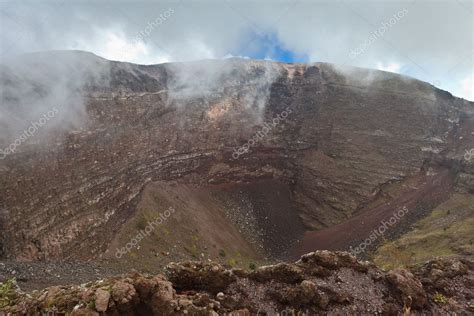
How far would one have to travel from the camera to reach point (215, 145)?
6669 cm

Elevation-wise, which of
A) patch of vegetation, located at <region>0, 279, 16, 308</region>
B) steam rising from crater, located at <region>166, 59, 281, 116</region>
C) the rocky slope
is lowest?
patch of vegetation, located at <region>0, 279, 16, 308</region>

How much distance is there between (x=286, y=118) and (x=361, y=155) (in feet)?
47.5

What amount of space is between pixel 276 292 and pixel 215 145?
5240 cm

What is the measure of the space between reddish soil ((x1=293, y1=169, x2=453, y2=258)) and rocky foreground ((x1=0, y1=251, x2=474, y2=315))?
39.9 metres

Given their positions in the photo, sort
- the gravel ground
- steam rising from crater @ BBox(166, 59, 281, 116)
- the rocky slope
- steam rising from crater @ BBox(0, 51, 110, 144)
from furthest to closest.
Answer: steam rising from crater @ BBox(166, 59, 281, 116), steam rising from crater @ BBox(0, 51, 110, 144), the rocky slope, the gravel ground

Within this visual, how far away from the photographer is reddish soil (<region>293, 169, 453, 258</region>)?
2245 inches

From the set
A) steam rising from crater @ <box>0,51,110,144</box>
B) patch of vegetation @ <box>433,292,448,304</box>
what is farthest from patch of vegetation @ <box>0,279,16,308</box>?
steam rising from crater @ <box>0,51,110,144</box>

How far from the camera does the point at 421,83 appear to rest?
8056cm

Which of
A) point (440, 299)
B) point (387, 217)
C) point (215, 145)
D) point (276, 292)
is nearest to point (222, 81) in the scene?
point (215, 145)

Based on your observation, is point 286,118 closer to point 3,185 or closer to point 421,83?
point 421,83

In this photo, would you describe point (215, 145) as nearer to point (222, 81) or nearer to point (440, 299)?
point (222, 81)

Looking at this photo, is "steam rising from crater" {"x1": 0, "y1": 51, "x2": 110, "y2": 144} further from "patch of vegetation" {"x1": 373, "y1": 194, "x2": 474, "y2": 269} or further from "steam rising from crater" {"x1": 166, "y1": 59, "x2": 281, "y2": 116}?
"patch of vegetation" {"x1": 373, "y1": 194, "x2": 474, "y2": 269}

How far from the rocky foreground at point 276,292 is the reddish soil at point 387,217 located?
39.9 meters

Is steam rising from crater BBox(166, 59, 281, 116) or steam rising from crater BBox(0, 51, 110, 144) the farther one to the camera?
steam rising from crater BBox(166, 59, 281, 116)
